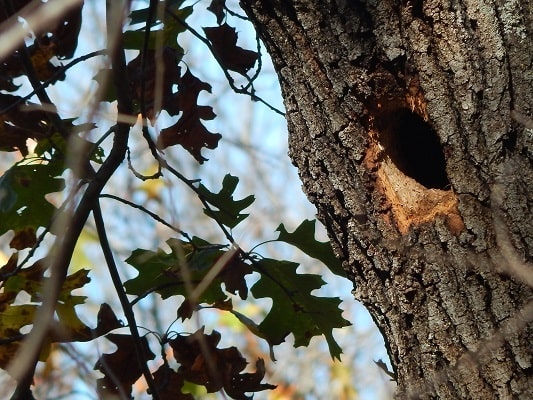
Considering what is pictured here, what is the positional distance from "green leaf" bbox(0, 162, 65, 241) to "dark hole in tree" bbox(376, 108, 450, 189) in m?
0.93

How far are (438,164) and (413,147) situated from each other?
0.25 feet

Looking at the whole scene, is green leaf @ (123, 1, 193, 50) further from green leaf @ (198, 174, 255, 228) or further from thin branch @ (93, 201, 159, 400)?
thin branch @ (93, 201, 159, 400)

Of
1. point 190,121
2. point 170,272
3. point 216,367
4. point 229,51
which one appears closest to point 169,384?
point 216,367

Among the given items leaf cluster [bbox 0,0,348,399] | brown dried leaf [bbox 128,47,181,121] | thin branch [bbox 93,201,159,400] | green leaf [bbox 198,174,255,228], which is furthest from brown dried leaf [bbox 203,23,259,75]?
thin branch [bbox 93,201,159,400]

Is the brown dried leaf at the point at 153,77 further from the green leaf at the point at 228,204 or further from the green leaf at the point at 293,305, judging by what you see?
the green leaf at the point at 293,305

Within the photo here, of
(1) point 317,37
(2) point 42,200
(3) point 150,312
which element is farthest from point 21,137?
(3) point 150,312

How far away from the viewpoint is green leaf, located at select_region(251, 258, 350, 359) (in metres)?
2.23

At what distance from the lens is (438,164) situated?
186 centimetres

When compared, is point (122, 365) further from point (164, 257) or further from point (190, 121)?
point (190, 121)

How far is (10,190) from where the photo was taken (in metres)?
1.96

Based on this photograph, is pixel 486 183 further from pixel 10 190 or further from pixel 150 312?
pixel 150 312

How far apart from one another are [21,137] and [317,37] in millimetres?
899

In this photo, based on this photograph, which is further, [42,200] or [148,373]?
[42,200]

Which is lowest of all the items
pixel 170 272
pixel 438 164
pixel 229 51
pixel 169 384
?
pixel 169 384
